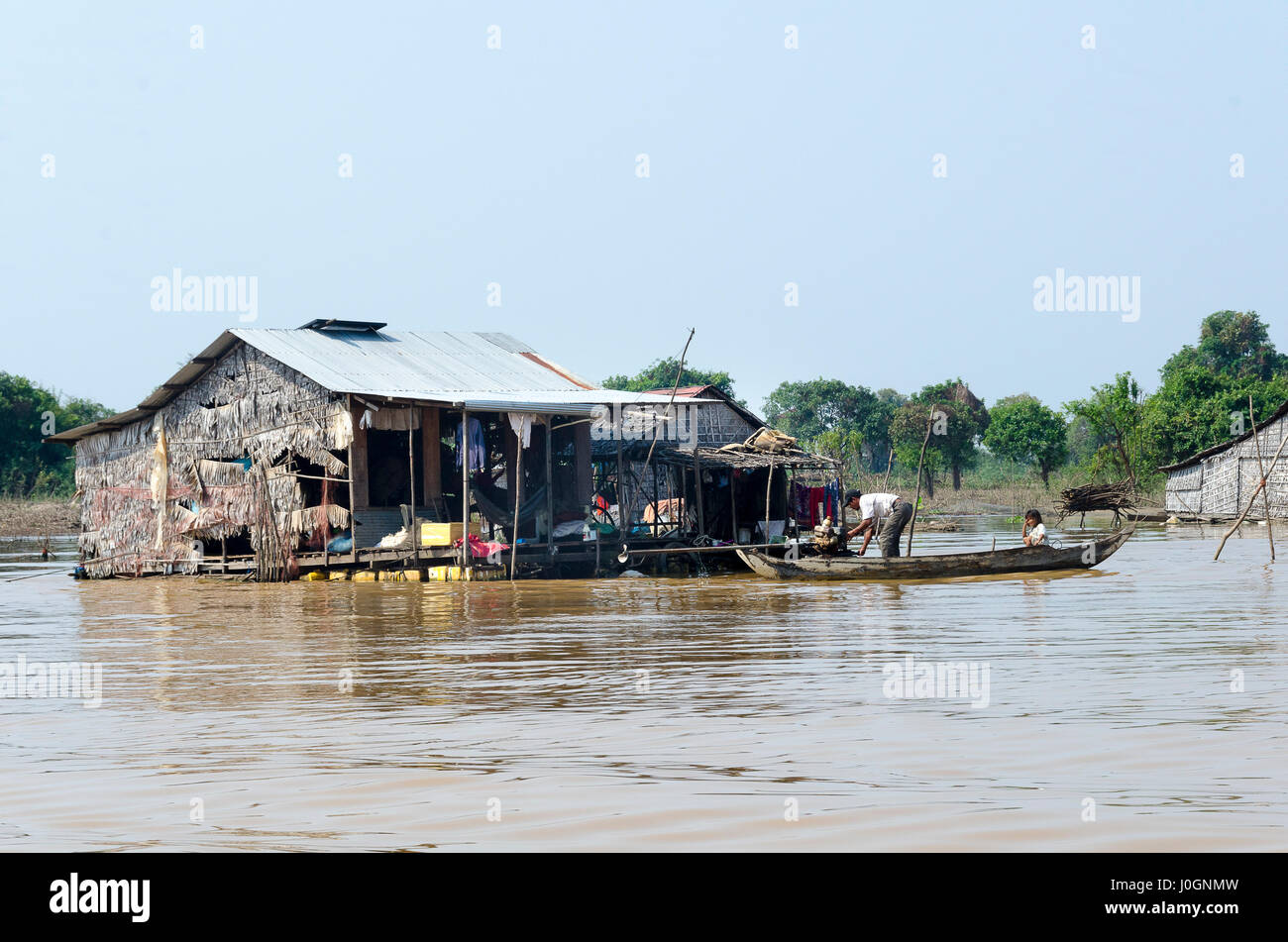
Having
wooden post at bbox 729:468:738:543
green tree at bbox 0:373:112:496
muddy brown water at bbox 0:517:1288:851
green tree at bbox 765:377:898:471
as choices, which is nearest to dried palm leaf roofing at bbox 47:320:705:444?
wooden post at bbox 729:468:738:543

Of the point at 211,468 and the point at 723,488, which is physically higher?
the point at 211,468

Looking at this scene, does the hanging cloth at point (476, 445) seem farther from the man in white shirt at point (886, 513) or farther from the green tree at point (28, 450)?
the green tree at point (28, 450)

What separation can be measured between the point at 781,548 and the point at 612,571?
8.92ft

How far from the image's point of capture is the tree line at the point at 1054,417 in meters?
39.5

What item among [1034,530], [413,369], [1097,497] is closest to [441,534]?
[413,369]

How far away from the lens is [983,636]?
33.3 feet

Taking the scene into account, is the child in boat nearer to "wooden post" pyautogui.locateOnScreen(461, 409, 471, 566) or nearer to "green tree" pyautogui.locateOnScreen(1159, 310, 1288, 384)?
"wooden post" pyautogui.locateOnScreen(461, 409, 471, 566)

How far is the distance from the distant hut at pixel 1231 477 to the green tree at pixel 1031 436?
11238 millimetres

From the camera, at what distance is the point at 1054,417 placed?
4762cm

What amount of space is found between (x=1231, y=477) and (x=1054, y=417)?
Result: 53.4 feet

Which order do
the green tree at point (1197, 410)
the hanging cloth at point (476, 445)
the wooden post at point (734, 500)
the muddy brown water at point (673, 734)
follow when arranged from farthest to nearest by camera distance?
the green tree at point (1197, 410)
the wooden post at point (734, 500)
the hanging cloth at point (476, 445)
the muddy brown water at point (673, 734)

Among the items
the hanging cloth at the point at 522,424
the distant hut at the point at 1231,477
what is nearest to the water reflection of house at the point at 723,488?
the hanging cloth at the point at 522,424

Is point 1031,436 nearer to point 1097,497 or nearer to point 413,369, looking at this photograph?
point 1097,497

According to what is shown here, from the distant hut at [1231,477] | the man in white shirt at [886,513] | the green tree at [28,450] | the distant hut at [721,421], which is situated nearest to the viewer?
the man in white shirt at [886,513]
